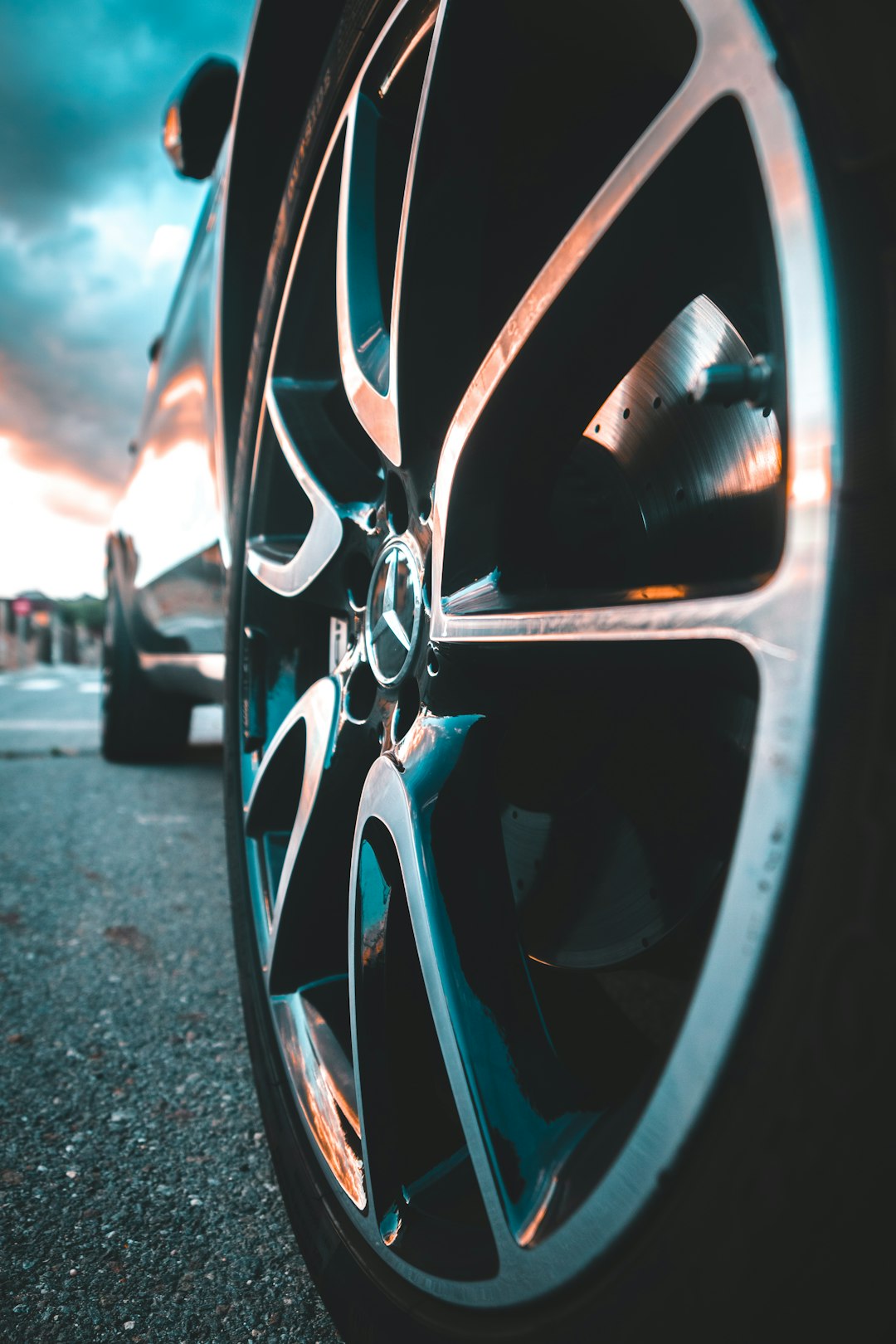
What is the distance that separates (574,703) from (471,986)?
0.26 m

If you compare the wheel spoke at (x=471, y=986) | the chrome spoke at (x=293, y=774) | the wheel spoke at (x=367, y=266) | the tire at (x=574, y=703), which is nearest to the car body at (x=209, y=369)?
the tire at (x=574, y=703)

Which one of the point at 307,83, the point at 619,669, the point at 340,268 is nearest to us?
the point at 619,669

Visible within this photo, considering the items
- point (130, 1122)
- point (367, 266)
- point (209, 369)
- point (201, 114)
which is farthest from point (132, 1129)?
point (201, 114)

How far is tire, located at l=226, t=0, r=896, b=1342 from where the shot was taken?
36 cm

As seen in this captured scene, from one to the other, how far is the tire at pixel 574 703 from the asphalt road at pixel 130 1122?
0.07 meters

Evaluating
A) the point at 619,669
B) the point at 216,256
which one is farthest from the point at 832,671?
the point at 216,256

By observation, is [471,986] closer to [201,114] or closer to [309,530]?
[309,530]

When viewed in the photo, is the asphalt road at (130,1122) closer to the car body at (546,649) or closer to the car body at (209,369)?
the car body at (546,649)

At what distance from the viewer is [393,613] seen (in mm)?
864

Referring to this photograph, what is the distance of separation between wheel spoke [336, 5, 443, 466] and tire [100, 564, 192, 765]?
200 cm

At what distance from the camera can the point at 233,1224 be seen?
30.5 inches

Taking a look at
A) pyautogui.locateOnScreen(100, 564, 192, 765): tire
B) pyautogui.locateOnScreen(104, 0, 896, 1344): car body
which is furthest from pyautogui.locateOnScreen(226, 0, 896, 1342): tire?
pyautogui.locateOnScreen(100, 564, 192, 765): tire

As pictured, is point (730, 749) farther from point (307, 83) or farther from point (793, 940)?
point (307, 83)

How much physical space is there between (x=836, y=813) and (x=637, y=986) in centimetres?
102
